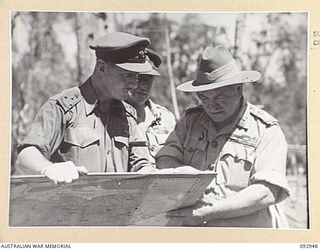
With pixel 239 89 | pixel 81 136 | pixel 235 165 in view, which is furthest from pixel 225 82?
pixel 81 136

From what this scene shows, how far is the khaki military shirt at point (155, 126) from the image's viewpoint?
0.94m

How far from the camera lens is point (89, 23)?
945 mm

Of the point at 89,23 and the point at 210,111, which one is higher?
the point at 89,23

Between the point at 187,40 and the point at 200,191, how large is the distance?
0.76ft

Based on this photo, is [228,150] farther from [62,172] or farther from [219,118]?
[62,172]

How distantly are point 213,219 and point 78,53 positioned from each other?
33 centimetres

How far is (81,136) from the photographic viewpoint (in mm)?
A: 929

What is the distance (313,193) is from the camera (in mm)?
932

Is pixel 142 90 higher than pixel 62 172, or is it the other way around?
pixel 142 90

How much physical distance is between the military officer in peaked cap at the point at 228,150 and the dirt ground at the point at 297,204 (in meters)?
0.01

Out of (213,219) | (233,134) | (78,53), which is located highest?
(78,53)

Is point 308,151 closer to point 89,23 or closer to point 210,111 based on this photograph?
point 210,111

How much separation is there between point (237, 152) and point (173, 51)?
183 mm

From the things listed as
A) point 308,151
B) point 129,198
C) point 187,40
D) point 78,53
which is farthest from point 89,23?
point 308,151
